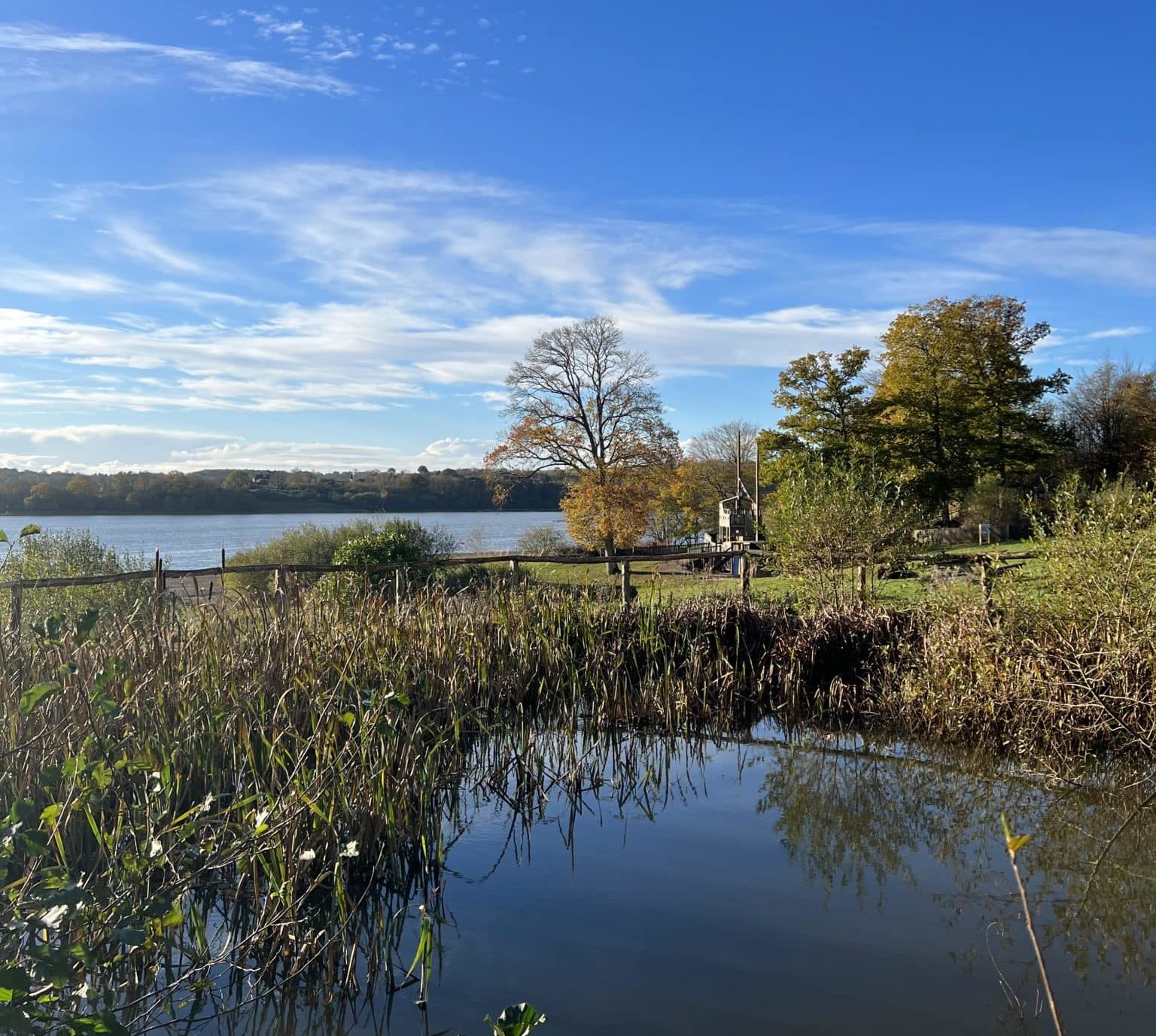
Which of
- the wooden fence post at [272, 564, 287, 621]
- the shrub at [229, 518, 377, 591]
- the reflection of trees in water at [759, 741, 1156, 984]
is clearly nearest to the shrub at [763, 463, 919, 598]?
the reflection of trees in water at [759, 741, 1156, 984]

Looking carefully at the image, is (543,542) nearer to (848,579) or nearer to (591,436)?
(591,436)

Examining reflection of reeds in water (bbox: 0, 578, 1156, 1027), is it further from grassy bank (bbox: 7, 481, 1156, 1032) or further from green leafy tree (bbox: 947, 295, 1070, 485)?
green leafy tree (bbox: 947, 295, 1070, 485)

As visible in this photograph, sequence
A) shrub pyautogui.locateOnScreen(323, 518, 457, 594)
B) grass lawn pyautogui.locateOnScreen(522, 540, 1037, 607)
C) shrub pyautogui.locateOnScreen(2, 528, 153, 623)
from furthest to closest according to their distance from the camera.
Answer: shrub pyautogui.locateOnScreen(323, 518, 457, 594) < shrub pyautogui.locateOnScreen(2, 528, 153, 623) < grass lawn pyautogui.locateOnScreen(522, 540, 1037, 607)

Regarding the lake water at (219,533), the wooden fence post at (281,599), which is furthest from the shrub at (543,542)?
the wooden fence post at (281,599)

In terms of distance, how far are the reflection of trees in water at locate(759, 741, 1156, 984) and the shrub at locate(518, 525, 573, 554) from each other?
90.2 ft

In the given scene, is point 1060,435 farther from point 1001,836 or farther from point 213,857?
point 213,857

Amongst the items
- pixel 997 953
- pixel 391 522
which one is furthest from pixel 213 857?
pixel 391 522

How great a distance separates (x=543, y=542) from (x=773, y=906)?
31813mm

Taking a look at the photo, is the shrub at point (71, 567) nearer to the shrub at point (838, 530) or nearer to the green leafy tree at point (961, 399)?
the shrub at point (838, 530)

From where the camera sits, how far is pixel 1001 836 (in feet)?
19.8

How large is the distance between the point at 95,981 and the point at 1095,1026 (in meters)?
3.97

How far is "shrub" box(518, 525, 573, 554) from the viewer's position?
117ft

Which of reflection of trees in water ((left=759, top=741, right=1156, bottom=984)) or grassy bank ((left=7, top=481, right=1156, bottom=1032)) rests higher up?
grassy bank ((left=7, top=481, right=1156, bottom=1032))

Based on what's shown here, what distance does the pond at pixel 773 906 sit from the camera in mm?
4066
